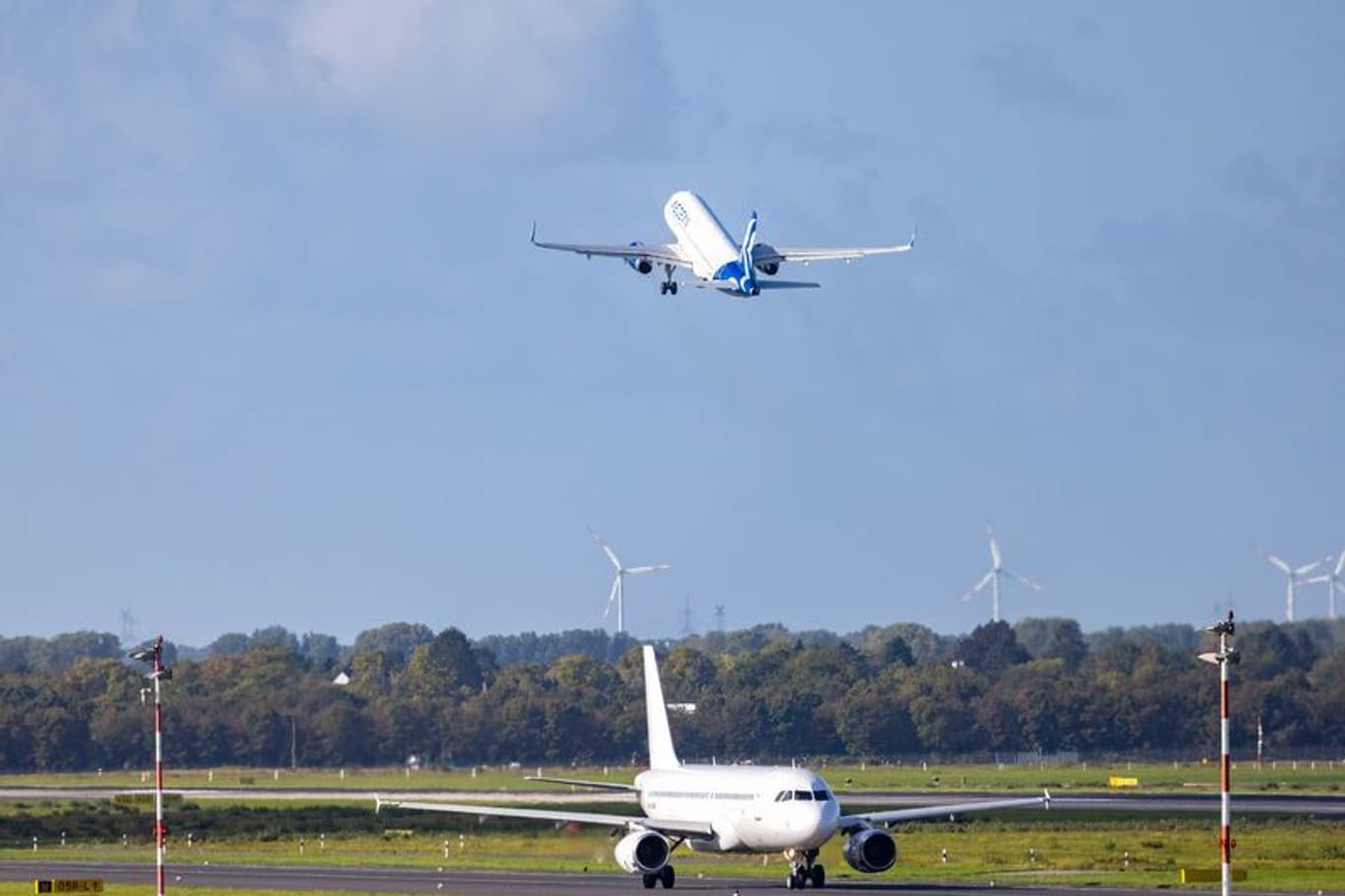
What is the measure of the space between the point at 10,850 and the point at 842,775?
77154 millimetres

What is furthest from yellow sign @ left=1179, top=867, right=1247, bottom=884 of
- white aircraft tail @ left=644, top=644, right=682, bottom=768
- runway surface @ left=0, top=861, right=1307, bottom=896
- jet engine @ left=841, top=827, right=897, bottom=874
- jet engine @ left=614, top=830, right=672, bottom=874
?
white aircraft tail @ left=644, top=644, right=682, bottom=768

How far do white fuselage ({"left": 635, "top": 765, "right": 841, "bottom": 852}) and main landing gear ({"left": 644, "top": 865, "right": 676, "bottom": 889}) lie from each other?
7.55 ft

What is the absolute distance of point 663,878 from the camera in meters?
97.1

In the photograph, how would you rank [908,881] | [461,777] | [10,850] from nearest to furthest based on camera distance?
[908,881]
[10,850]
[461,777]

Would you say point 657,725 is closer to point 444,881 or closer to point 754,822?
point 444,881

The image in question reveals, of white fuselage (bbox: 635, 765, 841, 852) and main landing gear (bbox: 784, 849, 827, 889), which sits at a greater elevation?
white fuselage (bbox: 635, 765, 841, 852)

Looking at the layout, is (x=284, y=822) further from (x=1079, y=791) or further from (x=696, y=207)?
(x=1079, y=791)

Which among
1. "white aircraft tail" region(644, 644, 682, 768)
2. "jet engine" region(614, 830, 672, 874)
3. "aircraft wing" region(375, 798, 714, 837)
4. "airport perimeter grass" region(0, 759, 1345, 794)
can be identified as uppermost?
"white aircraft tail" region(644, 644, 682, 768)

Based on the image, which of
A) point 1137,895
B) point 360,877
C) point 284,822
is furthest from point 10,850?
point 1137,895

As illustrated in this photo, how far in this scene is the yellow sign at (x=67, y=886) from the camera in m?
93.2

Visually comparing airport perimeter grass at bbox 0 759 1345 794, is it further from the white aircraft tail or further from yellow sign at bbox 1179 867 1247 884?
yellow sign at bbox 1179 867 1247 884

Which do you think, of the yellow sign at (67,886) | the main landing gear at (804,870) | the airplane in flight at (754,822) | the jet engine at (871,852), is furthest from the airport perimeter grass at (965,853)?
the yellow sign at (67,886)

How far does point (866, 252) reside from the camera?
430ft

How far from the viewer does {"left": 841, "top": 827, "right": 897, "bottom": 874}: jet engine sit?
9538 centimetres
